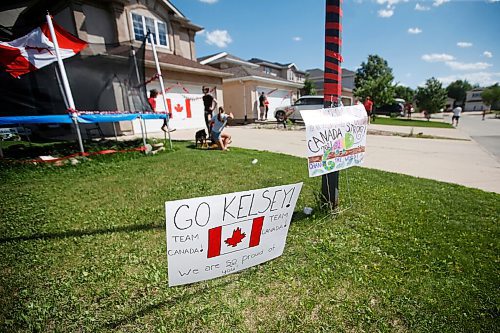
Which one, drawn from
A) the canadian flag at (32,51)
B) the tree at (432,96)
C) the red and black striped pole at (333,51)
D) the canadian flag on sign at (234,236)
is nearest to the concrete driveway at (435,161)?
the red and black striped pole at (333,51)

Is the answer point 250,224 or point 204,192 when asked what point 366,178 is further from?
point 250,224

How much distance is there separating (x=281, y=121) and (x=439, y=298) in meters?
16.4

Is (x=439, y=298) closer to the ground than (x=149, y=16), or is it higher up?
closer to the ground

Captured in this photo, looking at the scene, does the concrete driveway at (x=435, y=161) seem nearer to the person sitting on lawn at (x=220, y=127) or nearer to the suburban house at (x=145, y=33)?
the person sitting on lawn at (x=220, y=127)

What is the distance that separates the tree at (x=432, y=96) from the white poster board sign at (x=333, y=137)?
34.2 m

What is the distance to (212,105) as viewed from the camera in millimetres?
9180

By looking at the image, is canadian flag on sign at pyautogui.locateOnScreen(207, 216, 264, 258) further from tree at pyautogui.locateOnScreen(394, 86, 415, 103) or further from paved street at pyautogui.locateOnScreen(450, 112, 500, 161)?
tree at pyautogui.locateOnScreen(394, 86, 415, 103)

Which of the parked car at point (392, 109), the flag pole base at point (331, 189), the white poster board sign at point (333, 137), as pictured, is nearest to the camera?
the white poster board sign at point (333, 137)

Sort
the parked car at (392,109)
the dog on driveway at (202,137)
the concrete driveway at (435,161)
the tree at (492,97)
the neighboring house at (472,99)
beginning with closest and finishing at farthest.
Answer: the concrete driveway at (435,161)
the dog on driveway at (202,137)
the parked car at (392,109)
the tree at (492,97)
the neighboring house at (472,99)

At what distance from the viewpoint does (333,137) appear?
277cm

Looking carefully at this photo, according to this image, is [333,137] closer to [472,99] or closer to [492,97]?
[492,97]

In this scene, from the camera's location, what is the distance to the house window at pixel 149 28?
1289 centimetres

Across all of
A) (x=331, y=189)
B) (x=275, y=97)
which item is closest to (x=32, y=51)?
(x=331, y=189)

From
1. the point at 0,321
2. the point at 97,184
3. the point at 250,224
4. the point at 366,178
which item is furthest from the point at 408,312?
the point at 97,184
